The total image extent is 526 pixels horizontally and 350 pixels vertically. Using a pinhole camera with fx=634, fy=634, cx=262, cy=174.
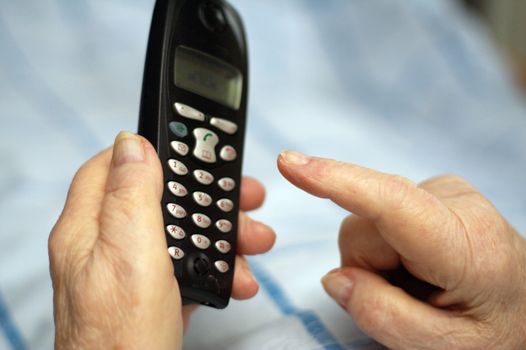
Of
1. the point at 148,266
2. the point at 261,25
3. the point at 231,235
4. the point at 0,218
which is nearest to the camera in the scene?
the point at 148,266

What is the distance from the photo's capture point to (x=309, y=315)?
0.51 meters

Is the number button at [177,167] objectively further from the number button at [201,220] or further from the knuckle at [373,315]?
the knuckle at [373,315]

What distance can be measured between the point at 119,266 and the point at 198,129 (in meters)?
0.16

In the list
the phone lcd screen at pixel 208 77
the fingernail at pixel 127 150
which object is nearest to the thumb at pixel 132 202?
the fingernail at pixel 127 150

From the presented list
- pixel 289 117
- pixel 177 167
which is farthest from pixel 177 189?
pixel 289 117

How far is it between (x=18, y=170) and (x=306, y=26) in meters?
0.64

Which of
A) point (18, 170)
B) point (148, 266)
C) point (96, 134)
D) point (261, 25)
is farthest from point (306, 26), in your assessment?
point (148, 266)

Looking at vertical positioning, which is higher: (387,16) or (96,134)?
(387,16)

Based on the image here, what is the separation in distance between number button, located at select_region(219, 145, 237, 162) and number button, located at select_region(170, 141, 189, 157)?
4cm

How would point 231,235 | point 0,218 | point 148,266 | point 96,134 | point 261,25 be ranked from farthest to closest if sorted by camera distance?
point 261,25 < point 96,134 < point 0,218 < point 231,235 < point 148,266

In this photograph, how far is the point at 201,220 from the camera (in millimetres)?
455

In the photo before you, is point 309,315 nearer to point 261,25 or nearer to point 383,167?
point 383,167

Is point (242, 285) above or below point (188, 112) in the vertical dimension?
below

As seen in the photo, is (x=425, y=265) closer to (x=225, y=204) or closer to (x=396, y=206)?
(x=396, y=206)
